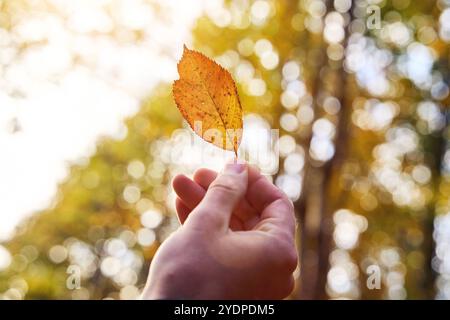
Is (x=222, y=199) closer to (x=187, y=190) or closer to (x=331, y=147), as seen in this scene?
(x=187, y=190)

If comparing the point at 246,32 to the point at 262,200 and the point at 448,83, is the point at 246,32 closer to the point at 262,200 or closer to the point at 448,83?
the point at 448,83

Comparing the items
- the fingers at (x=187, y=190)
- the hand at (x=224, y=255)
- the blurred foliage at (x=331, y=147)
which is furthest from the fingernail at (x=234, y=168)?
the blurred foliage at (x=331, y=147)

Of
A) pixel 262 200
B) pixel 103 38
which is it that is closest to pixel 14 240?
pixel 103 38

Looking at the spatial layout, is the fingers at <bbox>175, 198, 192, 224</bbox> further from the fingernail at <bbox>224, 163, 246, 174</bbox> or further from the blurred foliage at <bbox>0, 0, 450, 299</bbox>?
the blurred foliage at <bbox>0, 0, 450, 299</bbox>

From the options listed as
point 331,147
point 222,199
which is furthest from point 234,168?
point 331,147

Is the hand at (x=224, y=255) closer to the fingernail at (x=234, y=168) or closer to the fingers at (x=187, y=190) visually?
the fingernail at (x=234, y=168)

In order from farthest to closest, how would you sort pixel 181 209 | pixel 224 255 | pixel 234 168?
pixel 181 209 → pixel 234 168 → pixel 224 255
